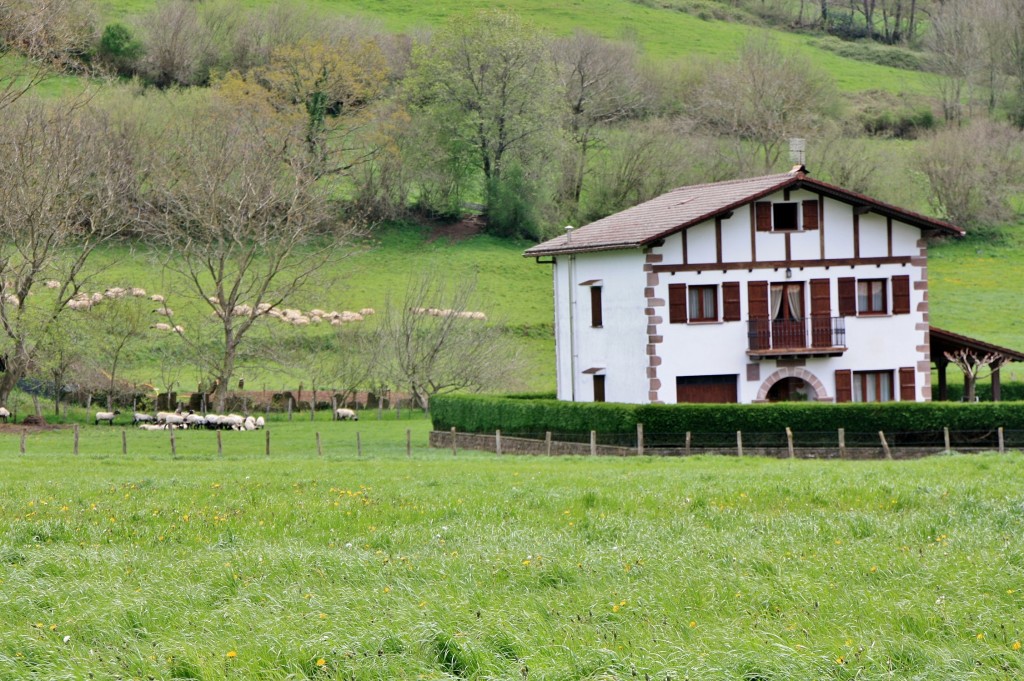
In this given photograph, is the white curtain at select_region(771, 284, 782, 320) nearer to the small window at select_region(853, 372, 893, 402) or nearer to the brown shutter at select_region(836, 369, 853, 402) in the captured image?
the brown shutter at select_region(836, 369, 853, 402)

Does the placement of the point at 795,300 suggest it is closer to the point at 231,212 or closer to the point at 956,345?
the point at 956,345

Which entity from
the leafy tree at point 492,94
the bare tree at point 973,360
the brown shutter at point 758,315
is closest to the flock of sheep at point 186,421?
the brown shutter at point 758,315

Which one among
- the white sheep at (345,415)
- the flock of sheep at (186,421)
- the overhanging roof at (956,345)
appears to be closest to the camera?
the overhanging roof at (956,345)

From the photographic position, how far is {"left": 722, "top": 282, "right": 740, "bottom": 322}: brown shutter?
4212 centimetres

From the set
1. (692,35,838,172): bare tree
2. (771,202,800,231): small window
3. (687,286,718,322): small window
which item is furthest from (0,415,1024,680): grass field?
(692,35,838,172): bare tree

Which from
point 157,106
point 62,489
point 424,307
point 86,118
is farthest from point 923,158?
point 62,489

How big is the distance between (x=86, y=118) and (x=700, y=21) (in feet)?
320

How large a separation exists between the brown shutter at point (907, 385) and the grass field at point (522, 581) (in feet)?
80.9

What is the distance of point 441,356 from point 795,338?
19.5 metres

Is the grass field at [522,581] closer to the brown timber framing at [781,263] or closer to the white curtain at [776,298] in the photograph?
the brown timber framing at [781,263]

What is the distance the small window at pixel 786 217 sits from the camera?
42.8 m

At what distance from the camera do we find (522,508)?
16.5m

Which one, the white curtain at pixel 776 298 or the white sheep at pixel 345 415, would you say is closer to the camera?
the white curtain at pixel 776 298

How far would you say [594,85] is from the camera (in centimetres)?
9619
